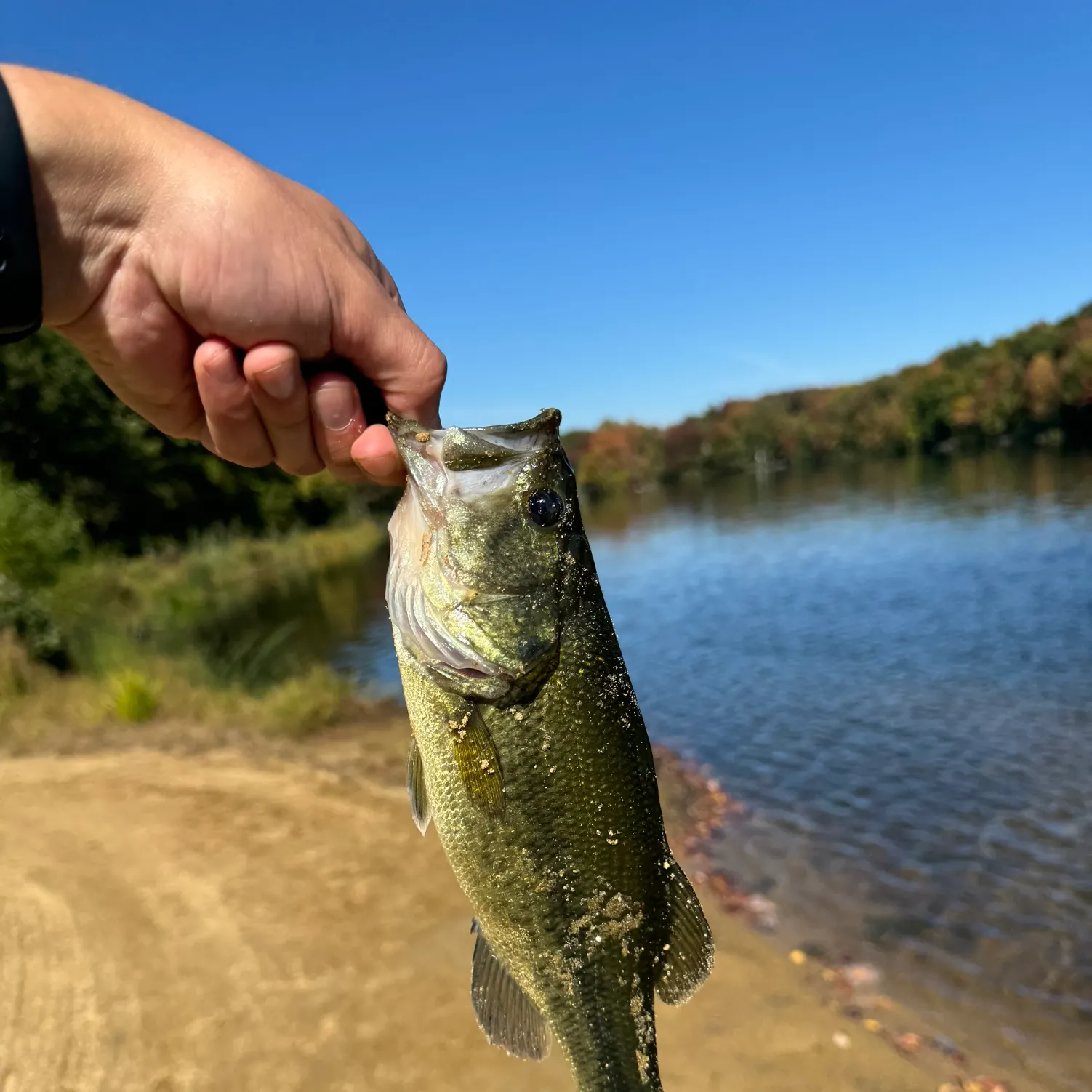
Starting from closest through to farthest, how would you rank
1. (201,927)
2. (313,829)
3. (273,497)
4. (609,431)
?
(201,927) < (313,829) < (273,497) < (609,431)

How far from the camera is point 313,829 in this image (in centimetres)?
867

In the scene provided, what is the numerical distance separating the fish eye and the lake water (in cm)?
604

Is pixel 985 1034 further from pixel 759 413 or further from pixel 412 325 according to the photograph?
pixel 759 413

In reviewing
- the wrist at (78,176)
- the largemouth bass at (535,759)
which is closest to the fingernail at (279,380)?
the largemouth bass at (535,759)

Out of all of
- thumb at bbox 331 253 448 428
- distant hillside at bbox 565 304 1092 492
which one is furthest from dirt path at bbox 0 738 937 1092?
distant hillside at bbox 565 304 1092 492

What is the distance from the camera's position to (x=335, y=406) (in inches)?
104

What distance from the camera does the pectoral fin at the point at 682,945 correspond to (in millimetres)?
2602

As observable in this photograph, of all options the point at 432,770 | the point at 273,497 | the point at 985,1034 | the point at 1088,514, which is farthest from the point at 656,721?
the point at 273,497

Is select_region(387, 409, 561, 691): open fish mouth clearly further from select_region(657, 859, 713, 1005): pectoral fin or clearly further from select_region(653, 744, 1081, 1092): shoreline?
select_region(653, 744, 1081, 1092): shoreline

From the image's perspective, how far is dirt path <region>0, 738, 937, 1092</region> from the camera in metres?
5.34

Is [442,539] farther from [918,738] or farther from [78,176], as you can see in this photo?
[918,738]

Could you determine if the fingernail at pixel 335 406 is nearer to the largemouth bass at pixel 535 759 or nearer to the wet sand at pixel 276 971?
the largemouth bass at pixel 535 759

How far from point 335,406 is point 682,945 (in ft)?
6.73

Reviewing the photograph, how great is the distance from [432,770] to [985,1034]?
5.98 meters
